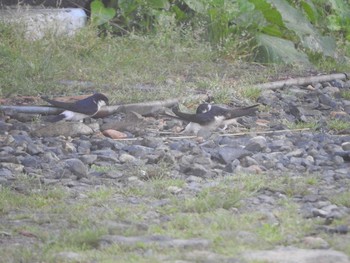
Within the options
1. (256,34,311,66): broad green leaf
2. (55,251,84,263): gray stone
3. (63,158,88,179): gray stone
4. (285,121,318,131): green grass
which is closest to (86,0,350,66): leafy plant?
(256,34,311,66): broad green leaf

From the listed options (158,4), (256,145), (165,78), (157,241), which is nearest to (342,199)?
(157,241)

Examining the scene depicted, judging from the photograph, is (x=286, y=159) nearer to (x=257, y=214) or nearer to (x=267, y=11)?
(x=257, y=214)

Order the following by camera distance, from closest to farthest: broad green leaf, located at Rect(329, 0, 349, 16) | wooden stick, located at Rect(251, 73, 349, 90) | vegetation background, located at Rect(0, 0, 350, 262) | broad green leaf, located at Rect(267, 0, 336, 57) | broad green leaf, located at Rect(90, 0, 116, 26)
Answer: vegetation background, located at Rect(0, 0, 350, 262), wooden stick, located at Rect(251, 73, 349, 90), broad green leaf, located at Rect(90, 0, 116, 26), broad green leaf, located at Rect(267, 0, 336, 57), broad green leaf, located at Rect(329, 0, 349, 16)

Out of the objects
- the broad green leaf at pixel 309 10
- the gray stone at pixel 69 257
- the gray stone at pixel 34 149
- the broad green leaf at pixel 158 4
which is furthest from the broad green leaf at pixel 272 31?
the gray stone at pixel 69 257

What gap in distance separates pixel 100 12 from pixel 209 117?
140 inches

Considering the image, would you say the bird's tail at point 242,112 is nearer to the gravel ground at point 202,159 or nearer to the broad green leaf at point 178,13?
the gravel ground at point 202,159

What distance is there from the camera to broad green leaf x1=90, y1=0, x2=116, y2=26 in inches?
430

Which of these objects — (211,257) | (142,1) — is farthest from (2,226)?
(142,1)

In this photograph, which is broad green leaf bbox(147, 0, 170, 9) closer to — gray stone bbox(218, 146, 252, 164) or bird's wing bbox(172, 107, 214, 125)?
bird's wing bbox(172, 107, 214, 125)

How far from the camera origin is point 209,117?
7.95 metres

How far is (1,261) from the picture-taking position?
173 inches

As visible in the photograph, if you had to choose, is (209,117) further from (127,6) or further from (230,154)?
(127,6)

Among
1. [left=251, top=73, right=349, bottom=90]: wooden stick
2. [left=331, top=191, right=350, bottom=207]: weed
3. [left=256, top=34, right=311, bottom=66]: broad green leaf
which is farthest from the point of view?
[left=256, top=34, right=311, bottom=66]: broad green leaf

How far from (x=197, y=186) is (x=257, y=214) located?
85cm
